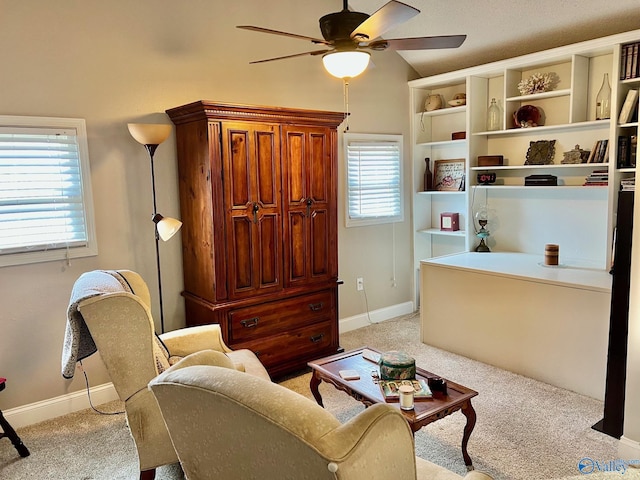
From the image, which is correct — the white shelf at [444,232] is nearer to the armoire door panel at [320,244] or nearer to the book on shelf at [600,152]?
the book on shelf at [600,152]

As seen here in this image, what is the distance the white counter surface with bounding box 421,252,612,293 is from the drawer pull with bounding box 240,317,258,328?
1.61 m

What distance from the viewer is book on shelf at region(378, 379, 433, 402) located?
2336 mm

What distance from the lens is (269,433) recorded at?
3.79ft

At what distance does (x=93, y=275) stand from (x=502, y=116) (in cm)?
366

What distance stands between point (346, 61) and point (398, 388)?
5.43ft

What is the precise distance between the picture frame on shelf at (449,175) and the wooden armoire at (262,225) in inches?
64.7

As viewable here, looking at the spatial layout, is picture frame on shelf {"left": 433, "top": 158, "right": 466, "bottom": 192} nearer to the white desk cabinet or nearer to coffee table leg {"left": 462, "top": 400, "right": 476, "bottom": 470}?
the white desk cabinet

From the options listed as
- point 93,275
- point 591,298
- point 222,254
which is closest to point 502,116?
point 591,298

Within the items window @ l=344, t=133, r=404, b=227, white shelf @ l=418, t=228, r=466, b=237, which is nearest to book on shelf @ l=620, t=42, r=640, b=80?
white shelf @ l=418, t=228, r=466, b=237

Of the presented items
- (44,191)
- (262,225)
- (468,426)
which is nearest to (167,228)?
(262,225)

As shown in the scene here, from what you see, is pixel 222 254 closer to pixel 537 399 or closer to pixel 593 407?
pixel 537 399

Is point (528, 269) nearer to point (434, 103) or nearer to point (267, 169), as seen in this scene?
point (434, 103)

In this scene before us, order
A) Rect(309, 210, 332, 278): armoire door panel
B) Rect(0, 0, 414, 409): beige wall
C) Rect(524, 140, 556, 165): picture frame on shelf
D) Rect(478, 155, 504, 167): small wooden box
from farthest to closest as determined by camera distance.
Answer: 1. Rect(478, 155, 504, 167): small wooden box
2. Rect(524, 140, 556, 165): picture frame on shelf
3. Rect(309, 210, 332, 278): armoire door panel
4. Rect(0, 0, 414, 409): beige wall

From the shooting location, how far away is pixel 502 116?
14.4ft
